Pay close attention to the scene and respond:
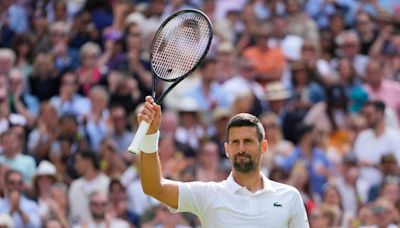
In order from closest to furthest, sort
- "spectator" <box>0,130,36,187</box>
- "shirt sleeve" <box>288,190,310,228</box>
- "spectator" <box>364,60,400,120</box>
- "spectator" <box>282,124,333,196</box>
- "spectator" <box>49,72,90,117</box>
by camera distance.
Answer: "shirt sleeve" <box>288,190,310,228</box> → "spectator" <box>0,130,36,187</box> → "spectator" <box>282,124,333,196</box> → "spectator" <box>49,72,90,117</box> → "spectator" <box>364,60,400,120</box>

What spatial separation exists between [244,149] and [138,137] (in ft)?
2.26

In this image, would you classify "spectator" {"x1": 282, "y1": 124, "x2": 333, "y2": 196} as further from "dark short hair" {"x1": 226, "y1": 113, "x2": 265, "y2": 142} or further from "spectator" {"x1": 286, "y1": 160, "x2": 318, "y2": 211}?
"dark short hair" {"x1": 226, "y1": 113, "x2": 265, "y2": 142}

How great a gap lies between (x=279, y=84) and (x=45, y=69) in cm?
303

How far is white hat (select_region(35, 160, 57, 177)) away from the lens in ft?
43.4

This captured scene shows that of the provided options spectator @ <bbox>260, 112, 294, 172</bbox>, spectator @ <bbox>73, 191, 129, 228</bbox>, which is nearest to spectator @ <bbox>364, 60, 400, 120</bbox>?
spectator @ <bbox>260, 112, 294, 172</bbox>

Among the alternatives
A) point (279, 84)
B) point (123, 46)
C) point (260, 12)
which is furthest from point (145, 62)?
point (260, 12)

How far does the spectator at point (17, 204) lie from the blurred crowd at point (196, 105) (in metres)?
0.01

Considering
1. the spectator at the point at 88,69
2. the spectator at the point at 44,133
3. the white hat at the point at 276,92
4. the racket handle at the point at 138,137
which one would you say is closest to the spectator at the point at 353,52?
the white hat at the point at 276,92

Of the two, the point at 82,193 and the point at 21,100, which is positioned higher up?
the point at 21,100

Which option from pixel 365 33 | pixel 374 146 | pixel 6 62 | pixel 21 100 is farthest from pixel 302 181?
pixel 365 33

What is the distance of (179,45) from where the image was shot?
830cm

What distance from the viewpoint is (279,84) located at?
1608 cm

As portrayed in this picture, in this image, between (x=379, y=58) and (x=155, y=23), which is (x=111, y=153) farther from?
(x=379, y=58)

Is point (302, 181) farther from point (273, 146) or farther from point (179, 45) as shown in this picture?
point (179, 45)
